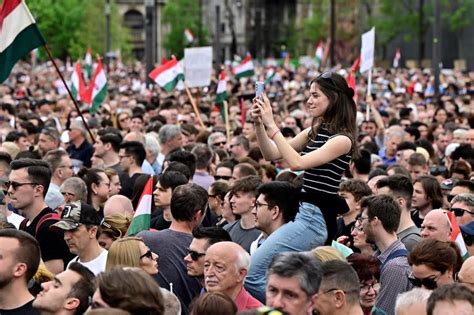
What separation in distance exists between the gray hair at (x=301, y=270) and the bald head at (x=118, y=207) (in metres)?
4.10

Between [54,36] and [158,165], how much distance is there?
77.4 m

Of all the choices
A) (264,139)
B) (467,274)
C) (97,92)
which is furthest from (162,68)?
(467,274)

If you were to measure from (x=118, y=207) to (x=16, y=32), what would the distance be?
509cm

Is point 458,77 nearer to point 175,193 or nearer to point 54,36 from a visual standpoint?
point 175,193

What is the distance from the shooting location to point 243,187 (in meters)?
10.3

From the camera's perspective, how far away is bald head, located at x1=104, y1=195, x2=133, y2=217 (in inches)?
412

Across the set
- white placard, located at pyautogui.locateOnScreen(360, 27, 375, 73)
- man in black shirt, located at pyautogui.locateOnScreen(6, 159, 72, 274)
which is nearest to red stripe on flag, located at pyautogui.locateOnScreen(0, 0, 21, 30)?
man in black shirt, located at pyautogui.locateOnScreen(6, 159, 72, 274)

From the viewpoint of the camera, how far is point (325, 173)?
8.30 m

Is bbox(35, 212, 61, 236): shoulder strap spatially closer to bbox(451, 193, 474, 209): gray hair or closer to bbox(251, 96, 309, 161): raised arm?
bbox(251, 96, 309, 161): raised arm

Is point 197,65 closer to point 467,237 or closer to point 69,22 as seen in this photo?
point 467,237

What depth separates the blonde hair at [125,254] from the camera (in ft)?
25.5

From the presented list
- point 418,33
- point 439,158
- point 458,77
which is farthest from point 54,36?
point 439,158

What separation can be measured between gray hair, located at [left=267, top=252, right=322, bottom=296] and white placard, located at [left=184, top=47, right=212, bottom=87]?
1809cm

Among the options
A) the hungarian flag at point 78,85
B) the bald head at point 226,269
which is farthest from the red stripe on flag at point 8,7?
the bald head at point 226,269
